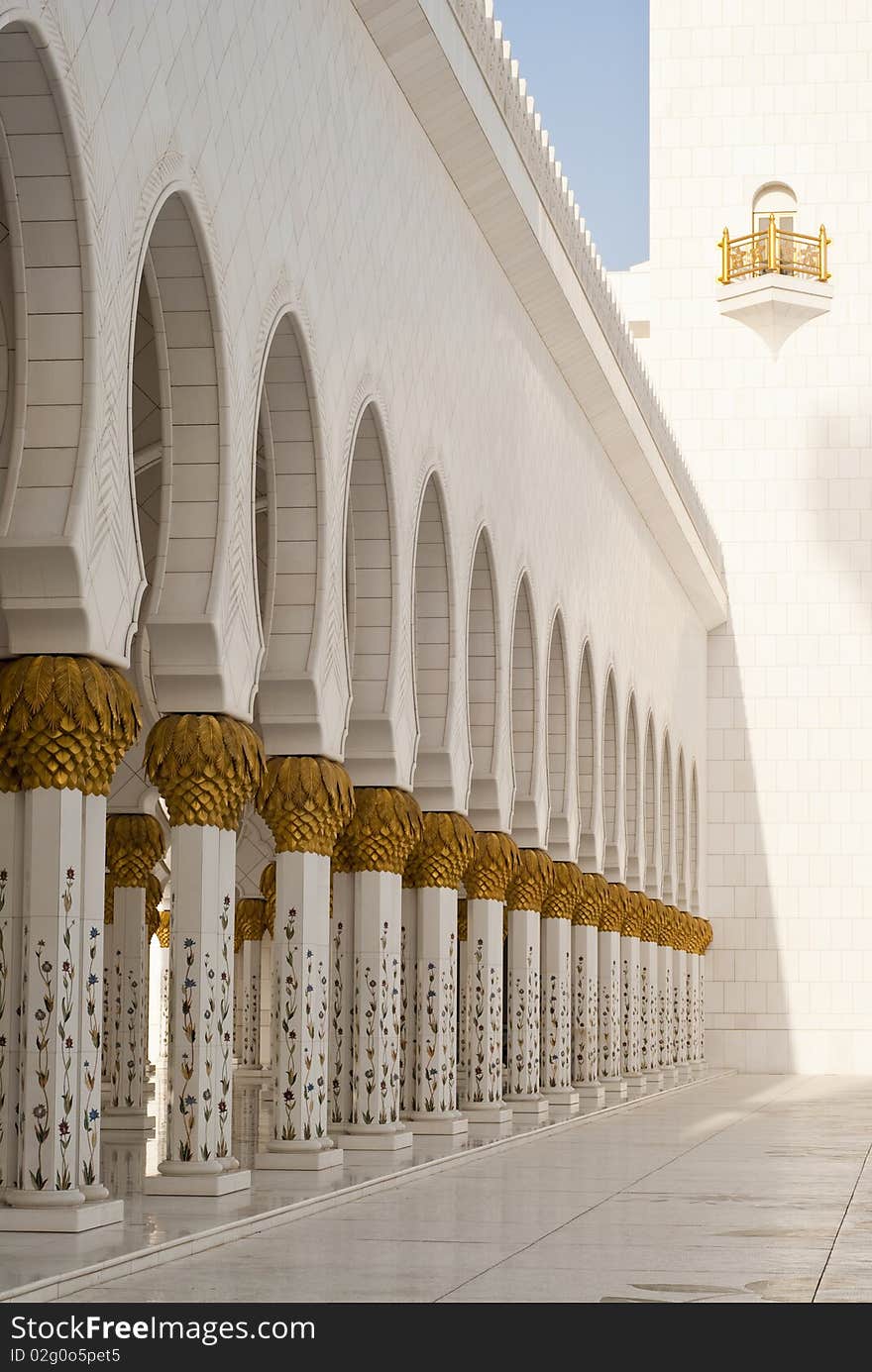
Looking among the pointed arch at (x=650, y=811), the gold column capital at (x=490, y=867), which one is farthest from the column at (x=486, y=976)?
the pointed arch at (x=650, y=811)

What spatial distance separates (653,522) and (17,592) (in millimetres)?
15442

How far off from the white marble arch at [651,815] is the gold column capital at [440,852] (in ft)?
31.4

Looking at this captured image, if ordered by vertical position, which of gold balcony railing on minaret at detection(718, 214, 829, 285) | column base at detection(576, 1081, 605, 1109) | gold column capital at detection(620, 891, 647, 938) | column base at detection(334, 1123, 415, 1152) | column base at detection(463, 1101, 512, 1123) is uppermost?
gold balcony railing on minaret at detection(718, 214, 829, 285)

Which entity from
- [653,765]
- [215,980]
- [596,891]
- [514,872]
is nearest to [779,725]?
[653,765]

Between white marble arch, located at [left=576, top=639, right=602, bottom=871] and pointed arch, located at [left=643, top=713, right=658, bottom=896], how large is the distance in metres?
3.59

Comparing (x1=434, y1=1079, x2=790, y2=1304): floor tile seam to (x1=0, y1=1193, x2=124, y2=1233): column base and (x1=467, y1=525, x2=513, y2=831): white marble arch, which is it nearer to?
(x1=0, y1=1193, x2=124, y2=1233): column base

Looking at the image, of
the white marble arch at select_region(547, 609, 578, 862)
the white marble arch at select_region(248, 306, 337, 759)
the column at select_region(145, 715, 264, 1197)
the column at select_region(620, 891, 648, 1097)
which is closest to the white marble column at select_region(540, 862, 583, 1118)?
the white marble arch at select_region(547, 609, 578, 862)

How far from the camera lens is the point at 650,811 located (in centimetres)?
2217

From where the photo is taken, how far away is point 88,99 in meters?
6.55

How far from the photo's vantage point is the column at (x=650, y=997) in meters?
20.7

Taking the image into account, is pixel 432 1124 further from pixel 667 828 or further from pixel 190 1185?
pixel 667 828

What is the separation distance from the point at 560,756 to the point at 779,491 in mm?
10539

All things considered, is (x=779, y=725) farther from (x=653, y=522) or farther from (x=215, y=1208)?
(x=215, y=1208)

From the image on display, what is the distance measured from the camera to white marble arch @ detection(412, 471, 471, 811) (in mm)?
11672
